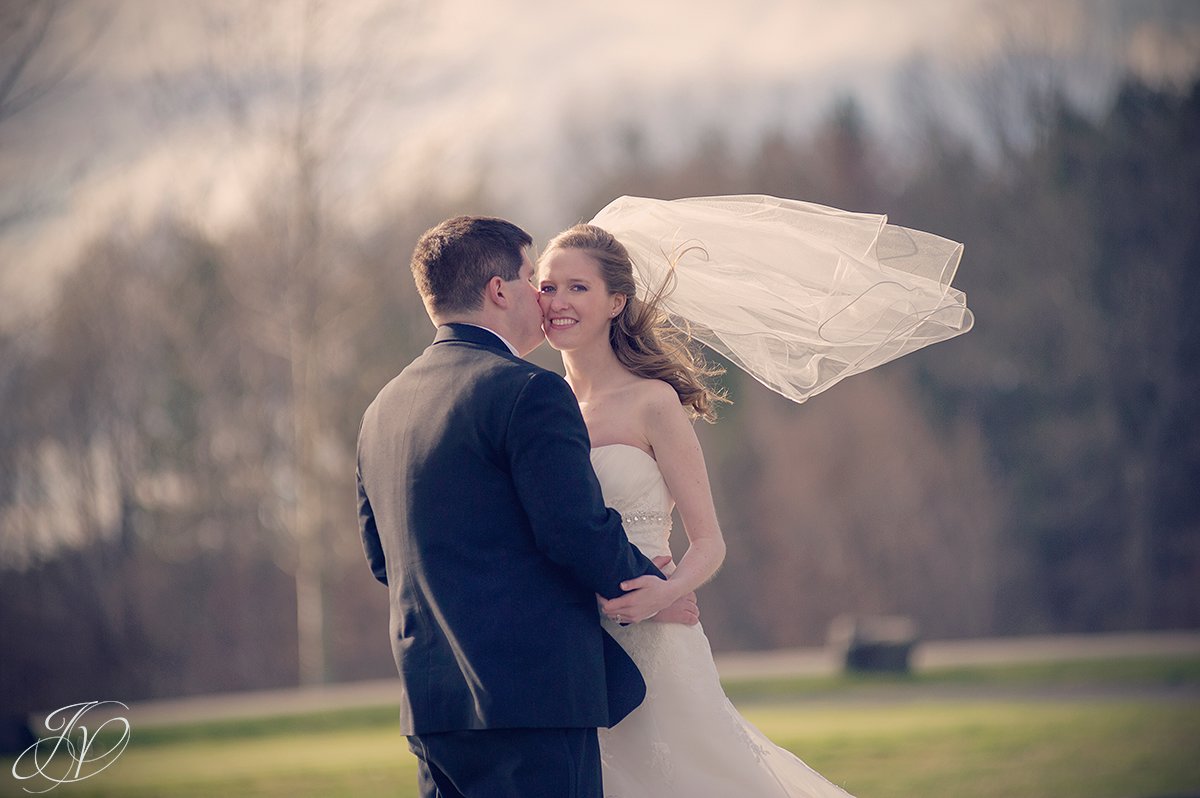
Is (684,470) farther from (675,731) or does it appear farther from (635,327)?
(675,731)

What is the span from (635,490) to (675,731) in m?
0.79

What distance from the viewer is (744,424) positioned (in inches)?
1146

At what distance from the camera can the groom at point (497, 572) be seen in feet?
11.1

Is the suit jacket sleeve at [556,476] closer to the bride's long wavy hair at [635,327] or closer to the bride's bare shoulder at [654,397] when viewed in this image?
the bride's bare shoulder at [654,397]

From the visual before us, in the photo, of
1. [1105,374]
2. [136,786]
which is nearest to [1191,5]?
[1105,374]

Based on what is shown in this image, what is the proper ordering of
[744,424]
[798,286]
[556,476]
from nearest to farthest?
1. [556,476]
2. [798,286]
3. [744,424]

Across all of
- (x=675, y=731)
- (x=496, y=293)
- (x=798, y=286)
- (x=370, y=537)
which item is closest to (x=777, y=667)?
(x=798, y=286)

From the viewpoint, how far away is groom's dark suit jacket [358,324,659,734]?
11.1 ft

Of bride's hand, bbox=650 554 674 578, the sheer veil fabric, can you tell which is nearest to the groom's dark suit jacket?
bride's hand, bbox=650 554 674 578

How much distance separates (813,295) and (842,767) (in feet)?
18.1

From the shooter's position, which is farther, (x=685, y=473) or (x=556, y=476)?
(x=685, y=473)

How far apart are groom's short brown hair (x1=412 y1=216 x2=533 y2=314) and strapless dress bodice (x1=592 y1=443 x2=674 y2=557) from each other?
2.68 ft

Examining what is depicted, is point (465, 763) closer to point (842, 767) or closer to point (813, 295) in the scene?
point (813, 295)

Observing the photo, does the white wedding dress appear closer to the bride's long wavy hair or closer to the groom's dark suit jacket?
the bride's long wavy hair
